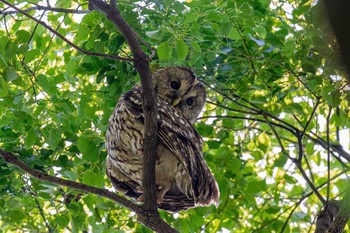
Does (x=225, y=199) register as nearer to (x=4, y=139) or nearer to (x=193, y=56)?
(x=193, y=56)

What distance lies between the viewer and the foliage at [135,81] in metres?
3.14

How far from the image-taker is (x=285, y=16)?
15.2 ft

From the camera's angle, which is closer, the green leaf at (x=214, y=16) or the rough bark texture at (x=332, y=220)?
the rough bark texture at (x=332, y=220)

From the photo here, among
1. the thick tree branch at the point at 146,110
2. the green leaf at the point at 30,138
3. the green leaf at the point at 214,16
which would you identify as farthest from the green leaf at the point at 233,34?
the green leaf at the point at 30,138

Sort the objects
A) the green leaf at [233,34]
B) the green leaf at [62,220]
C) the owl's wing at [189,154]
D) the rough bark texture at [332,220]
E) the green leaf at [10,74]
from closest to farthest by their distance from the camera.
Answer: the rough bark texture at [332,220] < the owl's wing at [189,154] < the green leaf at [10,74] < the green leaf at [233,34] < the green leaf at [62,220]

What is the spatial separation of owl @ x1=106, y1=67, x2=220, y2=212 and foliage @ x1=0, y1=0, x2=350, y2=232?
0.27 metres

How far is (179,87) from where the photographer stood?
11.9 feet

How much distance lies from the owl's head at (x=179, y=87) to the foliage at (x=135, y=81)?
90 mm

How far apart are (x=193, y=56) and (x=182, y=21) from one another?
616 mm

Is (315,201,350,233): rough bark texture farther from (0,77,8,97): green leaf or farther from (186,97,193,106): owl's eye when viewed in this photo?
(0,77,8,97): green leaf

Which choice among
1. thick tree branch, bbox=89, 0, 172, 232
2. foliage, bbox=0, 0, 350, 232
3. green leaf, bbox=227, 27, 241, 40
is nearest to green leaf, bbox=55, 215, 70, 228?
foliage, bbox=0, 0, 350, 232

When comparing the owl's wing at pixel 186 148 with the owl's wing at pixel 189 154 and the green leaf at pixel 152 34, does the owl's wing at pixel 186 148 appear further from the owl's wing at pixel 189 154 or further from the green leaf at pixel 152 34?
the green leaf at pixel 152 34

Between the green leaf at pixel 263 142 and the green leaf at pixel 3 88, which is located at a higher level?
the green leaf at pixel 3 88

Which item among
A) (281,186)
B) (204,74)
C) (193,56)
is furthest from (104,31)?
(281,186)
